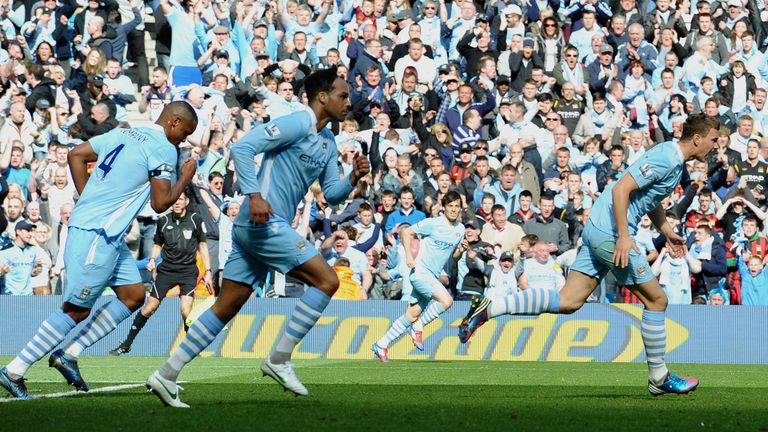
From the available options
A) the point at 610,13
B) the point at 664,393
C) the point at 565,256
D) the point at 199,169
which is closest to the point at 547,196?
the point at 565,256

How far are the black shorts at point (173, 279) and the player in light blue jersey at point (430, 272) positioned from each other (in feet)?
10.0

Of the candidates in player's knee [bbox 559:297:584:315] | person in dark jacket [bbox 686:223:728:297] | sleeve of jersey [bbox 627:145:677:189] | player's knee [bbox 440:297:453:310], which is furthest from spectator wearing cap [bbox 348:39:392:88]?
sleeve of jersey [bbox 627:145:677:189]

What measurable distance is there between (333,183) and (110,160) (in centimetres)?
169

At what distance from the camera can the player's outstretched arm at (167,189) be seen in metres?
10.0

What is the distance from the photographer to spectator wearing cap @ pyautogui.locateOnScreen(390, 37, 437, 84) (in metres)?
24.8

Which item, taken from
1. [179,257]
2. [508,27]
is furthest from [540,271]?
[508,27]

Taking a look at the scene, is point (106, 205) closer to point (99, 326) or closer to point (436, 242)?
point (99, 326)

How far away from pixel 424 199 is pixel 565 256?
249 centimetres

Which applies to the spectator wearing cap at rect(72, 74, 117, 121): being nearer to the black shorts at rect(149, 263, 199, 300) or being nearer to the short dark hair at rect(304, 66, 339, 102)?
the black shorts at rect(149, 263, 199, 300)

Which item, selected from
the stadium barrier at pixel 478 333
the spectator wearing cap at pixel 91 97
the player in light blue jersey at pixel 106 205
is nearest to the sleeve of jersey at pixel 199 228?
the stadium barrier at pixel 478 333

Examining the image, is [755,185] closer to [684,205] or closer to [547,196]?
[684,205]

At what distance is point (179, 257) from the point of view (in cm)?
1903

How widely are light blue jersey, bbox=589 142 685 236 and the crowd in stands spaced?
24.4ft

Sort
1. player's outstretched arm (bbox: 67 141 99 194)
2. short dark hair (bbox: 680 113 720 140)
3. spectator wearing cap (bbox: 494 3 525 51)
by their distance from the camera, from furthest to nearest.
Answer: spectator wearing cap (bbox: 494 3 525 51), short dark hair (bbox: 680 113 720 140), player's outstretched arm (bbox: 67 141 99 194)
